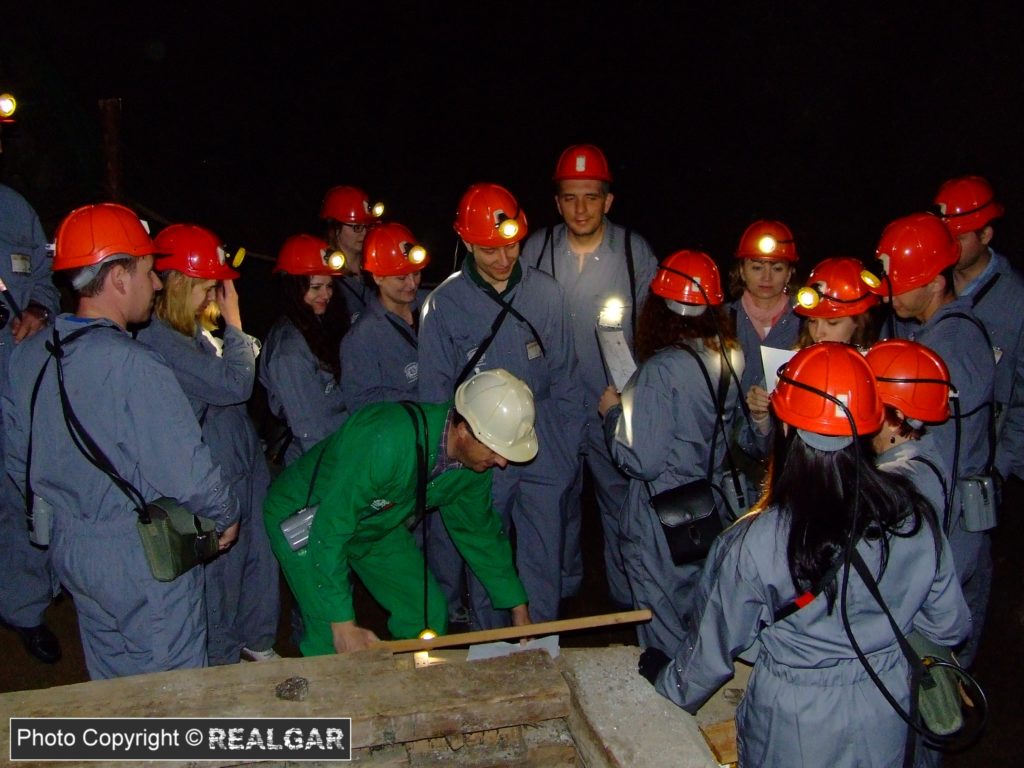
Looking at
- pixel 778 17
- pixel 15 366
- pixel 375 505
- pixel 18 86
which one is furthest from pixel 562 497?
pixel 18 86

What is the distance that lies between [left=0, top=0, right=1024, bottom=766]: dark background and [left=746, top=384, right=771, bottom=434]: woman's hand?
2094mm

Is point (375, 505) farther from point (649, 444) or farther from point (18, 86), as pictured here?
point (18, 86)

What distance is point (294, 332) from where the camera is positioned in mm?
4410

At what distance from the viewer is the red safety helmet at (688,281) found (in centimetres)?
359

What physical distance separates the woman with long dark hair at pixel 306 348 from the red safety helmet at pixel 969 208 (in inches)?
136

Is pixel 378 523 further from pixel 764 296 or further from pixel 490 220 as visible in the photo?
pixel 764 296

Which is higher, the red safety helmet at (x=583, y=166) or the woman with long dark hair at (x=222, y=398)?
the red safety helmet at (x=583, y=166)

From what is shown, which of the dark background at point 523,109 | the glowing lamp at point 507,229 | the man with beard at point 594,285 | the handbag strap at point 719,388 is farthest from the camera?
the dark background at point 523,109

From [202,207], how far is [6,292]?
277 inches

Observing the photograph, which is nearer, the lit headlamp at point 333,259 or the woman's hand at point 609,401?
the woman's hand at point 609,401

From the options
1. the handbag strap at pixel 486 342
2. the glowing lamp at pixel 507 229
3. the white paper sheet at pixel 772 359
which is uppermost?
the glowing lamp at pixel 507 229

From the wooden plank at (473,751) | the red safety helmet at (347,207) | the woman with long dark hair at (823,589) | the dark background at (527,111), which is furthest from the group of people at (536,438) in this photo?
the dark background at (527,111)

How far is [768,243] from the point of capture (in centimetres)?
452

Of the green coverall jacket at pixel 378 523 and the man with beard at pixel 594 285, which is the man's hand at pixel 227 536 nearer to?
the green coverall jacket at pixel 378 523
